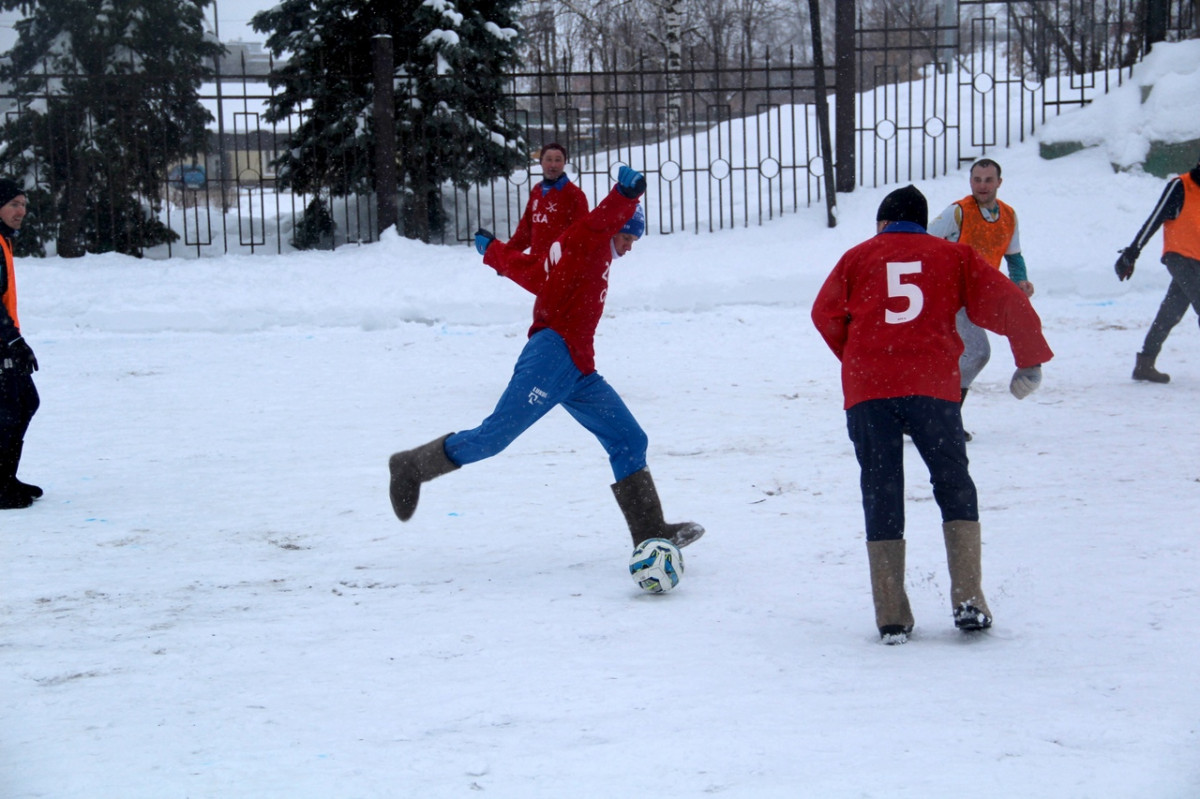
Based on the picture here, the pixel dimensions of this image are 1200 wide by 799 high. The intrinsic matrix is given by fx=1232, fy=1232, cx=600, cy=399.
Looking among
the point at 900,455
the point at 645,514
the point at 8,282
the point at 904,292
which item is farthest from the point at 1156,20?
the point at 8,282

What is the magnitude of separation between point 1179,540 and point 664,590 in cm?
219

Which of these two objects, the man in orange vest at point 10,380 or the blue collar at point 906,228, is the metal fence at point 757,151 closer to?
the man in orange vest at point 10,380

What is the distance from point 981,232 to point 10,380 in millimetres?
5406

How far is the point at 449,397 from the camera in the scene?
9.02m

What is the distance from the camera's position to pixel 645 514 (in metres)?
5.03

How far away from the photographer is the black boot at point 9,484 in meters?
6.19

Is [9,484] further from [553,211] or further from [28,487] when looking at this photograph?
[553,211]

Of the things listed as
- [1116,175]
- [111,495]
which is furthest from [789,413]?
[1116,175]

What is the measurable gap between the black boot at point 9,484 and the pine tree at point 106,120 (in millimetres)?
9170

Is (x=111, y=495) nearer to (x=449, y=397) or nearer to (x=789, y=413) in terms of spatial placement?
(x=449, y=397)

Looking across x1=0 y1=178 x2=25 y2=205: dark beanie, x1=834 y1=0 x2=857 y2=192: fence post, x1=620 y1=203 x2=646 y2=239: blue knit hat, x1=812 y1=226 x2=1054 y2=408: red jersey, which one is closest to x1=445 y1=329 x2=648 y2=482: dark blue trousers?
x1=620 y1=203 x2=646 y2=239: blue knit hat

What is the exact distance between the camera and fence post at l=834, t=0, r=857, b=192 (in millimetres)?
14731

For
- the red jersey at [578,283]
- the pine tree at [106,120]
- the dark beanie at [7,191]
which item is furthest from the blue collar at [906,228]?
the pine tree at [106,120]

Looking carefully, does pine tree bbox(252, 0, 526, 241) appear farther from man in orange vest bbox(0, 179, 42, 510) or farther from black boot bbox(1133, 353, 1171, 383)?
black boot bbox(1133, 353, 1171, 383)
